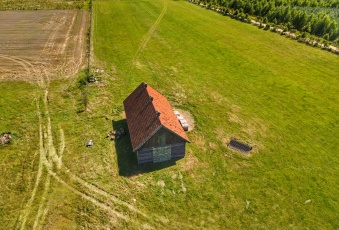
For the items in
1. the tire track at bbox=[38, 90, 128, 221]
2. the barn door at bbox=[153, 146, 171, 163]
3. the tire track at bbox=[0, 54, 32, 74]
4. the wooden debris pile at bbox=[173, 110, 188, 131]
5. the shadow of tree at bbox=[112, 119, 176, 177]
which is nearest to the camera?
the tire track at bbox=[38, 90, 128, 221]

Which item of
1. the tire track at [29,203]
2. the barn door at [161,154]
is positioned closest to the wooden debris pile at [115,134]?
the barn door at [161,154]

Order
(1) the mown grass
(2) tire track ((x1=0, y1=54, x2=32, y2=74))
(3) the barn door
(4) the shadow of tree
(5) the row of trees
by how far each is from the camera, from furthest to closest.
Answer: (5) the row of trees → (2) tire track ((x1=0, y1=54, x2=32, y2=74)) → (3) the barn door → (4) the shadow of tree → (1) the mown grass

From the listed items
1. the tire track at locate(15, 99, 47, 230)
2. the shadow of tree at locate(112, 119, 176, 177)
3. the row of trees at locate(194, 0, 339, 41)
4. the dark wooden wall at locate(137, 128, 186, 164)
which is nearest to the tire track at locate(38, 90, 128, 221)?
the tire track at locate(15, 99, 47, 230)

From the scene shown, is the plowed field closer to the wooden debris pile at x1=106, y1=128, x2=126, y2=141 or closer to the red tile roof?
the wooden debris pile at x1=106, y1=128, x2=126, y2=141

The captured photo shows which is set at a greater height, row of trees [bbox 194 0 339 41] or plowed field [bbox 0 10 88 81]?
row of trees [bbox 194 0 339 41]

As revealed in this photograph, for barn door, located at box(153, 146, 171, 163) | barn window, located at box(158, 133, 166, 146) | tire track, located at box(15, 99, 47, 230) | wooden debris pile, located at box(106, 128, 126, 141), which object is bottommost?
tire track, located at box(15, 99, 47, 230)

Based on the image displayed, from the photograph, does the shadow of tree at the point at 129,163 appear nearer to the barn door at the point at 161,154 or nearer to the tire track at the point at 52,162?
the barn door at the point at 161,154

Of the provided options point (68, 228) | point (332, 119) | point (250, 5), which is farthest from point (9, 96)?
point (250, 5)

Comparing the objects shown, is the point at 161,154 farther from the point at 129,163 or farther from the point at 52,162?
the point at 52,162

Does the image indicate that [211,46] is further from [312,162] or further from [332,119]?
[312,162]
